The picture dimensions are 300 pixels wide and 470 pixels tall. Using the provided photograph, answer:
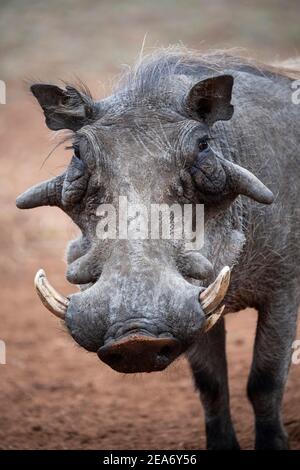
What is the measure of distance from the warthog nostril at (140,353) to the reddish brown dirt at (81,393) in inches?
29.3

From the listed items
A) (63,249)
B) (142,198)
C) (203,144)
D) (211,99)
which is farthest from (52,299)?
(63,249)

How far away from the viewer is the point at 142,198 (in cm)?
372

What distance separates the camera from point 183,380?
7.05 metres

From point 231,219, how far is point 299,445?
1740mm

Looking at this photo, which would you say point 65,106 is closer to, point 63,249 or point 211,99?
point 211,99

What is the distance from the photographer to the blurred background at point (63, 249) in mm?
6004

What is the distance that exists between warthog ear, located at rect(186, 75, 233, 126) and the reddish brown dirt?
1049 millimetres

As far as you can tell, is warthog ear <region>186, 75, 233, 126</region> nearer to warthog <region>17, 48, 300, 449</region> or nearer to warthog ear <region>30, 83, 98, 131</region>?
warthog <region>17, 48, 300, 449</region>

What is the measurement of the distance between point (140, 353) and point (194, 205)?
86 centimetres

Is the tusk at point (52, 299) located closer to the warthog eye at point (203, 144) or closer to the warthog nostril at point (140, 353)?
the warthog nostril at point (140, 353)

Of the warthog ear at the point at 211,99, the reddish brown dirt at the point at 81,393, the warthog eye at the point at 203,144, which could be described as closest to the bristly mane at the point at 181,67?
the warthog ear at the point at 211,99

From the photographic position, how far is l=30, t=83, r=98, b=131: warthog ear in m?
4.22
